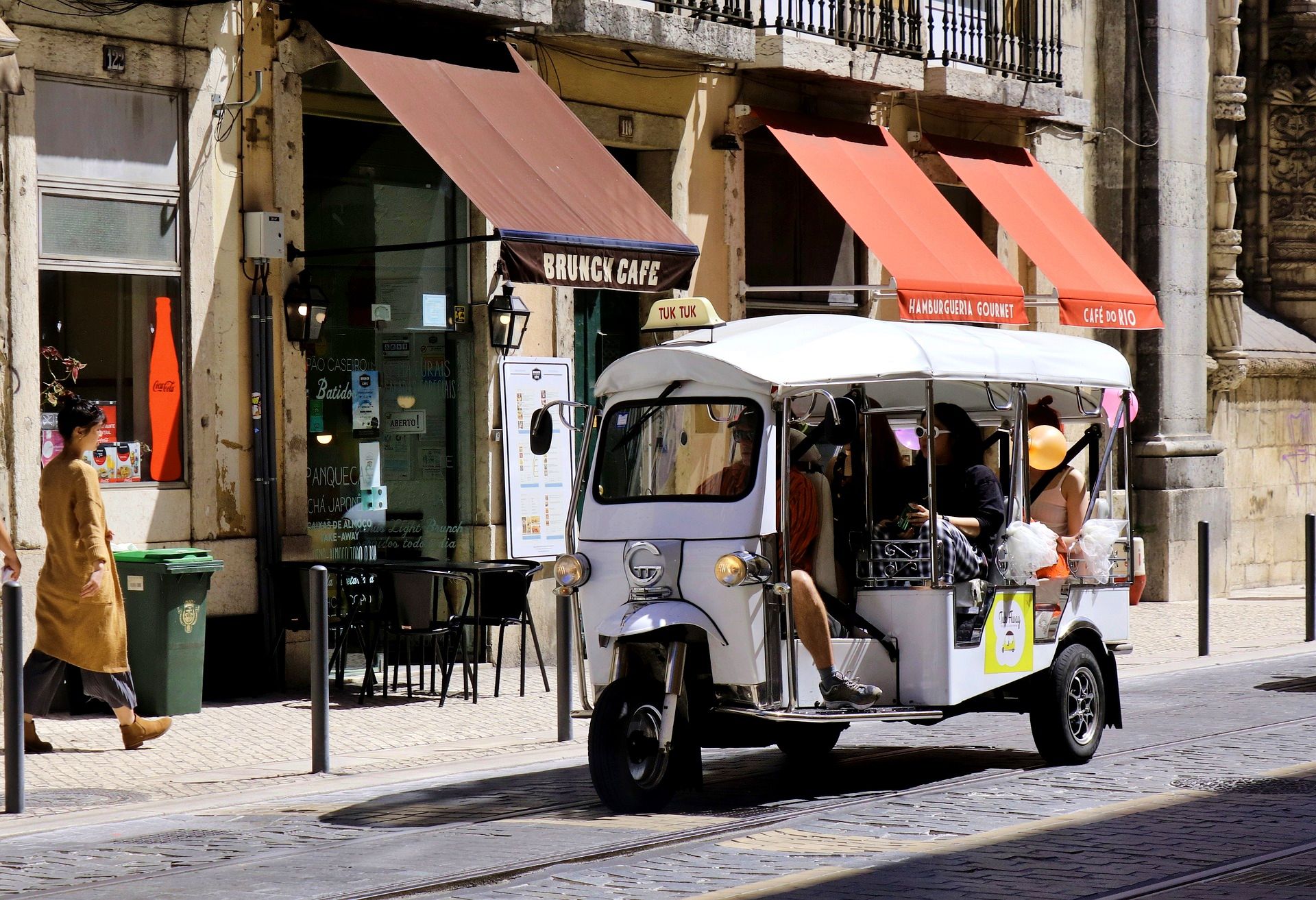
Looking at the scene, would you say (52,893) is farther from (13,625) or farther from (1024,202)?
(1024,202)

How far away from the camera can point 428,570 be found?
1262 cm

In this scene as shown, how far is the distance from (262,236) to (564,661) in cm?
432

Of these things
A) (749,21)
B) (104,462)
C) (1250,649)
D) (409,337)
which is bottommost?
(1250,649)

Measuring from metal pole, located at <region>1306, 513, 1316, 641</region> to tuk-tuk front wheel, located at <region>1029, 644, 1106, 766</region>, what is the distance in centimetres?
760

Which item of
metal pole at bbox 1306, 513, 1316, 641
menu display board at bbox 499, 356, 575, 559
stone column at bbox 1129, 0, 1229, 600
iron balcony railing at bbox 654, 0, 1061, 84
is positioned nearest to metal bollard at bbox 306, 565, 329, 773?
menu display board at bbox 499, 356, 575, 559

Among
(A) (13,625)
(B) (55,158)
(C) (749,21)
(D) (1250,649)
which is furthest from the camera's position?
(C) (749,21)

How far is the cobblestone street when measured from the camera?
707cm

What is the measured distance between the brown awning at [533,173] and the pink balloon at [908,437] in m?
3.32

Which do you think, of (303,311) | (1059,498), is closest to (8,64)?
(303,311)

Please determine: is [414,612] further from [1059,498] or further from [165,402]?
[1059,498]

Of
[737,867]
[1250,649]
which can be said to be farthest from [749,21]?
[737,867]

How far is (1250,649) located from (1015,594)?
7.38m

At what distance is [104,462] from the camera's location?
507 inches

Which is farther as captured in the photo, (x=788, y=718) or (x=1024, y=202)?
(x=1024, y=202)
